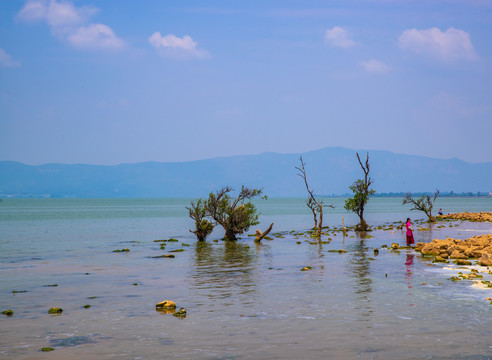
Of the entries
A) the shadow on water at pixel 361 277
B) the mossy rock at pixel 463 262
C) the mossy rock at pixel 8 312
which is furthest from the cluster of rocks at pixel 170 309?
the mossy rock at pixel 463 262

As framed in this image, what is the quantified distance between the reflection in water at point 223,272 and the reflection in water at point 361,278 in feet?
16.0

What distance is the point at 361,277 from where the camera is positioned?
27.8 metres

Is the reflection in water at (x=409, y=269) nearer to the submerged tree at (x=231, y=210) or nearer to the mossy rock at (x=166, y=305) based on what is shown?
the mossy rock at (x=166, y=305)

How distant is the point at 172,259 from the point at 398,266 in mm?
16986

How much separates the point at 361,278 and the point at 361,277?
37cm

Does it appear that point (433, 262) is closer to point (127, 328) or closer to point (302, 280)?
point (302, 280)

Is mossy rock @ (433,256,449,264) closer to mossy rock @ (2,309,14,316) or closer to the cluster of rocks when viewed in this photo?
the cluster of rocks

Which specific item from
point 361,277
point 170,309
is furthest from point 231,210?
point 170,309

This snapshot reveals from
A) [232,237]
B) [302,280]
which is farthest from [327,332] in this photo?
[232,237]

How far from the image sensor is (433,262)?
33.3 m

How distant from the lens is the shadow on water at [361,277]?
65.9ft

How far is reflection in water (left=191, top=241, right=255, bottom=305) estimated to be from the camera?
24281mm

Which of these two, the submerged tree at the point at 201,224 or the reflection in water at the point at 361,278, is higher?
the submerged tree at the point at 201,224

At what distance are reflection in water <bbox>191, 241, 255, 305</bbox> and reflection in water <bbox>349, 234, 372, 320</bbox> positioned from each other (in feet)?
16.0
